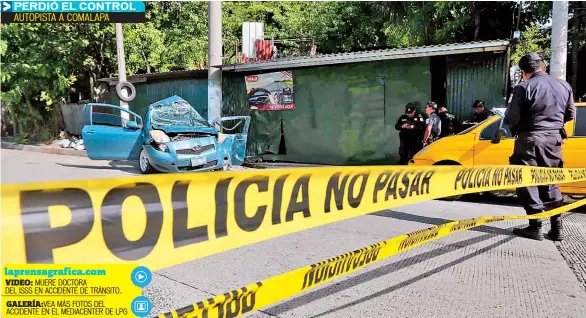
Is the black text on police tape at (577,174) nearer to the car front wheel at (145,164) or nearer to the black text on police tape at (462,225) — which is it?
the black text on police tape at (462,225)

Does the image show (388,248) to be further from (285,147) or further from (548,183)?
(285,147)

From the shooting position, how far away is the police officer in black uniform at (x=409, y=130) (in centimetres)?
884

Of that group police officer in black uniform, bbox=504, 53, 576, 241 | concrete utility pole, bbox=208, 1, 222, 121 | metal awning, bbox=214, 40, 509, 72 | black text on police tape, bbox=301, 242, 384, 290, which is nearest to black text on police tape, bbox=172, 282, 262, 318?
black text on police tape, bbox=301, 242, 384, 290

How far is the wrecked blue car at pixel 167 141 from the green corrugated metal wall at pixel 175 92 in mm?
3433

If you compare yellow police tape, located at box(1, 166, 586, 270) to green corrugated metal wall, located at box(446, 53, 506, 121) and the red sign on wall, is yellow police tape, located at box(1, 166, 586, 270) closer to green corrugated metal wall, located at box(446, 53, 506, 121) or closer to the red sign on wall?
green corrugated metal wall, located at box(446, 53, 506, 121)

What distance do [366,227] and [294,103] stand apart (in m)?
7.20

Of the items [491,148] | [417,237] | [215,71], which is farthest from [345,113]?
[417,237]

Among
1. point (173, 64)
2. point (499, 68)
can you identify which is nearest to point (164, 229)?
point (499, 68)

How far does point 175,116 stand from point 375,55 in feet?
15.0

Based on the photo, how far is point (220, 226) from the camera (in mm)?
1771

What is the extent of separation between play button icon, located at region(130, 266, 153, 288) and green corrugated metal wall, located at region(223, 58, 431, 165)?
357 inches

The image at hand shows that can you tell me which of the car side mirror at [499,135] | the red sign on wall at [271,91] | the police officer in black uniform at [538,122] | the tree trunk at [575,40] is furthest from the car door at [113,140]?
the tree trunk at [575,40]

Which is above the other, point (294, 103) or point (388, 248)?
point (294, 103)

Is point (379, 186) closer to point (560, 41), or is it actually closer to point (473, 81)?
point (560, 41)
